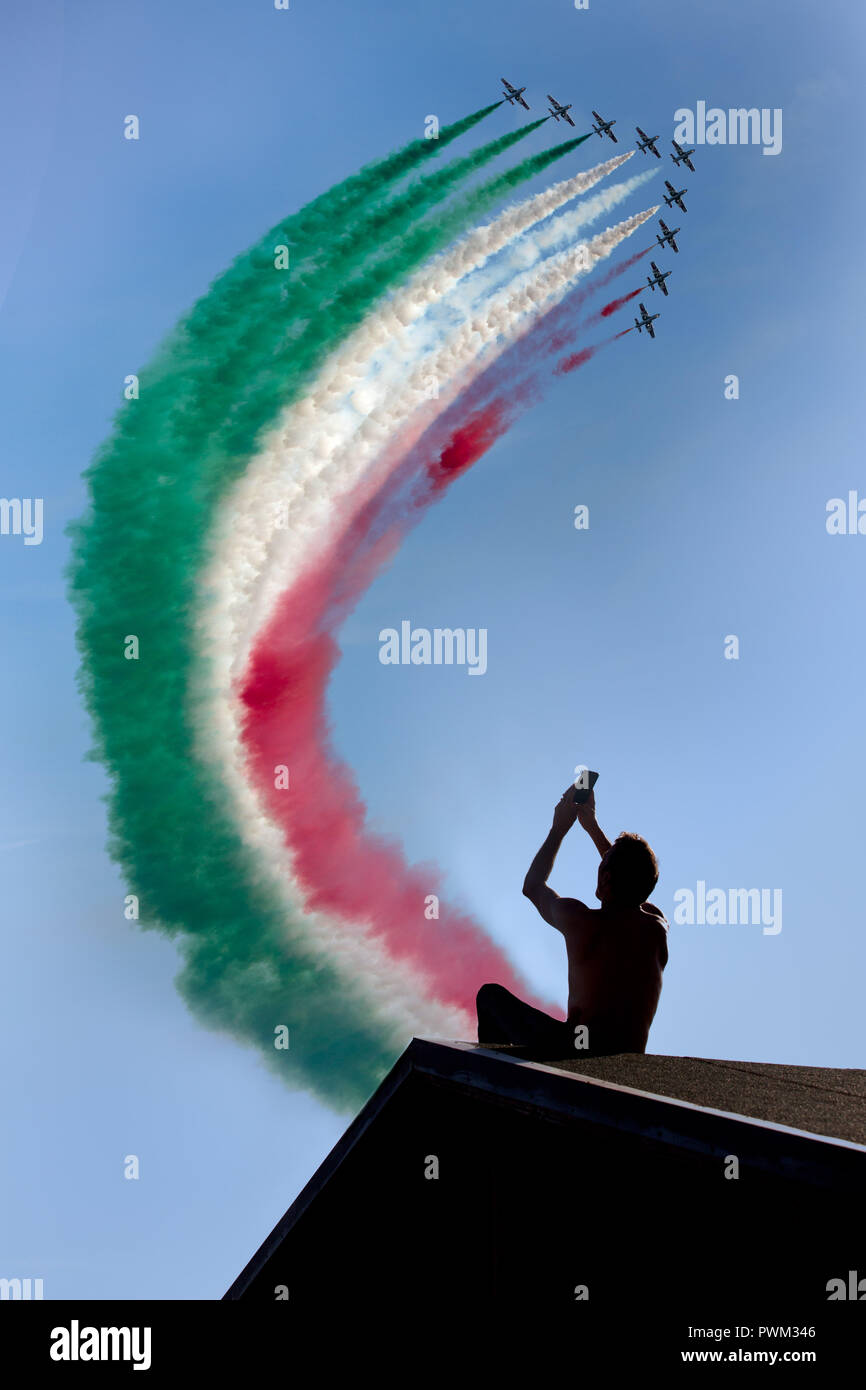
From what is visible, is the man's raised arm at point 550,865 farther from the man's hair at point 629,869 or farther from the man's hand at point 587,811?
the man's hair at point 629,869

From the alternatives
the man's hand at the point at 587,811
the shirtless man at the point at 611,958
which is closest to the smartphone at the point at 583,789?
the man's hand at the point at 587,811

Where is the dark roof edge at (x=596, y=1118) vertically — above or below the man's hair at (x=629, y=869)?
below

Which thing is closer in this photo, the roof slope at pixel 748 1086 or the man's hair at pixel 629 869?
the roof slope at pixel 748 1086

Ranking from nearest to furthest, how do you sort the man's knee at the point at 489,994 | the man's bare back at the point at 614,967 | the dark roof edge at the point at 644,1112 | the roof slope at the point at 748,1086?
the dark roof edge at the point at 644,1112 → the roof slope at the point at 748,1086 → the man's bare back at the point at 614,967 → the man's knee at the point at 489,994

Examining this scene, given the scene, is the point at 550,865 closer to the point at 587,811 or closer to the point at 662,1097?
the point at 587,811

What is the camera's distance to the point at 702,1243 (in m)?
6.11

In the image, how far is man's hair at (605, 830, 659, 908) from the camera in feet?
26.6

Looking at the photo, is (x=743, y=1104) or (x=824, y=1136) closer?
(x=824, y=1136)

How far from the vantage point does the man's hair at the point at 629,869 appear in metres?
8.10

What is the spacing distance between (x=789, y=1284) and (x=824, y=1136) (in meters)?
0.96

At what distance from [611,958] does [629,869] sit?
67 centimetres

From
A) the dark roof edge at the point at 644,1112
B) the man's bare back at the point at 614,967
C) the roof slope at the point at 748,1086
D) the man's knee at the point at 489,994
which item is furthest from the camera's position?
the man's knee at the point at 489,994
